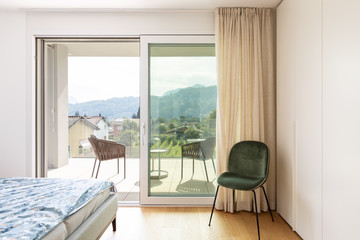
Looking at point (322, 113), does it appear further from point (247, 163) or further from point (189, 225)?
point (189, 225)

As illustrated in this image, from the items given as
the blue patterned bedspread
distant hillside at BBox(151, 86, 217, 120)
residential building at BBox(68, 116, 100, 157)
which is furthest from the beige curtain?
residential building at BBox(68, 116, 100, 157)

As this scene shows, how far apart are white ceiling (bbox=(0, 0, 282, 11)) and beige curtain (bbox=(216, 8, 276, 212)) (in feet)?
0.42

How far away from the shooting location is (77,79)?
176 inches

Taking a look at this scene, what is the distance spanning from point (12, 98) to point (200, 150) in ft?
8.95

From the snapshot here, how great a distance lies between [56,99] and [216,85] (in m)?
2.75

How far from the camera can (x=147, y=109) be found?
126 inches

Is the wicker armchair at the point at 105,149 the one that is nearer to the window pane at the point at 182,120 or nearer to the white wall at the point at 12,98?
the white wall at the point at 12,98

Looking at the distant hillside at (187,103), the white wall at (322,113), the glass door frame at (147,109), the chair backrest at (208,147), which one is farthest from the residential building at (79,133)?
the white wall at (322,113)

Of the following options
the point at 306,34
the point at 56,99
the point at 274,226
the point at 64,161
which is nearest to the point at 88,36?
the point at 56,99

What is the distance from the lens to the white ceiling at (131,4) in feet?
9.50

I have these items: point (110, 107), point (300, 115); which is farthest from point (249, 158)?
point (110, 107)

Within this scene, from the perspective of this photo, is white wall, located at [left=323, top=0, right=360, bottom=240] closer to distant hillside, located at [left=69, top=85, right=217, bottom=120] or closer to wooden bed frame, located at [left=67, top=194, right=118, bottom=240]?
distant hillside, located at [left=69, top=85, right=217, bottom=120]

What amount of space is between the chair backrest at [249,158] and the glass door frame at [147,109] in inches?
25.0

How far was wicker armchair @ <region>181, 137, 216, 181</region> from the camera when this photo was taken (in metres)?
3.27
